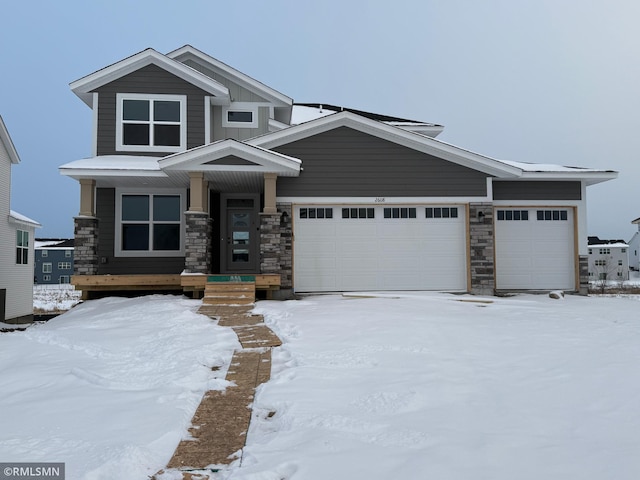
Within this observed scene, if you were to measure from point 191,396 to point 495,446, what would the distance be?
2730 millimetres

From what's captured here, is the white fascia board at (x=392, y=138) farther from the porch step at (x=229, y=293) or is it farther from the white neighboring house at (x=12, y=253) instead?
the white neighboring house at (x=12, y=253)

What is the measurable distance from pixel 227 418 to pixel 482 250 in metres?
9.98

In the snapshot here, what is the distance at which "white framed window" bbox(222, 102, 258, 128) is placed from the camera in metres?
14.8

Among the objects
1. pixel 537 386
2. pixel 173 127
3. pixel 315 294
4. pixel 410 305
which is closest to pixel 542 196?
pixel 410 305

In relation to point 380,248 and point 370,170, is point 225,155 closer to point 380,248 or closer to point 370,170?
point 370,170

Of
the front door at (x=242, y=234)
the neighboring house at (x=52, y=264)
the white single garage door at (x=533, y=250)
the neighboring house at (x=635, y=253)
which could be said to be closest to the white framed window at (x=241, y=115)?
the front door at (x=242, y=234)

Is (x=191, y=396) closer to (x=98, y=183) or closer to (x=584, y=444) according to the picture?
(x=584, y=444)

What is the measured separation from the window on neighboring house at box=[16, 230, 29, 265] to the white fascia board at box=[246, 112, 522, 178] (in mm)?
16117

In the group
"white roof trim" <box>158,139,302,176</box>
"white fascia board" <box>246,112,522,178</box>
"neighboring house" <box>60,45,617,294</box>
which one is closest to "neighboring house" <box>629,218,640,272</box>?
"neighboring house" <box>60,45,617,294</box>

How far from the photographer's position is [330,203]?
12180 mm

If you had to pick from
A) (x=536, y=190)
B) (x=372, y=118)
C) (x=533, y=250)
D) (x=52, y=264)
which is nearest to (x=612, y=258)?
(x=372, y=118)

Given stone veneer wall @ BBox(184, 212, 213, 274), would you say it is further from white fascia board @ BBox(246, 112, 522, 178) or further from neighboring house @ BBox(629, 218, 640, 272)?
neighboring house @ BBox(629, 218, 640, 272)

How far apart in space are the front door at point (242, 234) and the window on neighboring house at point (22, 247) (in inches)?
545

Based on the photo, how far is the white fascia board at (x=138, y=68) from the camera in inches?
509
